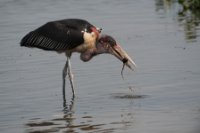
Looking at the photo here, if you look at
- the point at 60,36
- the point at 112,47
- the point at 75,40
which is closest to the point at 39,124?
the point at 75,40

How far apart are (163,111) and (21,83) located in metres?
2.97

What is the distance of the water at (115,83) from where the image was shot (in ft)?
29.1

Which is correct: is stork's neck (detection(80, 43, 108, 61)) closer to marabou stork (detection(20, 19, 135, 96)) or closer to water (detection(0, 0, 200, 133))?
marabou stork (detection(20, 19, 135, 96))

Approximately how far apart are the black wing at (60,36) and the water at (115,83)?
65 centimetres

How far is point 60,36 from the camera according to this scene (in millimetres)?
10750

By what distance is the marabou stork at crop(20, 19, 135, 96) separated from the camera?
10.6m

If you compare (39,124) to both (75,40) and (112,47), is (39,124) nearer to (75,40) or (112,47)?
(75,40)

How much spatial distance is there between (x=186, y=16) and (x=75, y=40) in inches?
261

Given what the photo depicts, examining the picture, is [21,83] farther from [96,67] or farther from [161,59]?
[161,59]

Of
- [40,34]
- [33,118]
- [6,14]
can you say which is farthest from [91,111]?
[6,14]

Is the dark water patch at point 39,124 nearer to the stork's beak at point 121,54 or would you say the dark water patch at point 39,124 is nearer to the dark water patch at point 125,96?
the dark water patch at point 125,96

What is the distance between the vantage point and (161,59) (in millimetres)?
12391

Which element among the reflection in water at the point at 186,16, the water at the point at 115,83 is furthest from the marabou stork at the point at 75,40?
the reflection in water at the point at 186,16

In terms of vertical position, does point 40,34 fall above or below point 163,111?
above
